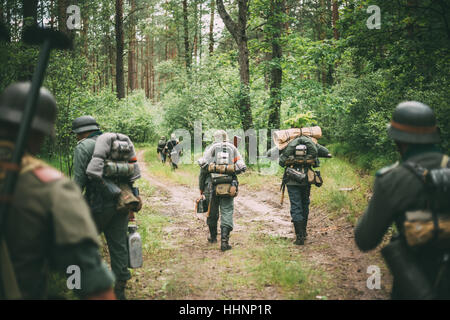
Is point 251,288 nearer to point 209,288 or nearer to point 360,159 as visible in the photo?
point 209,288

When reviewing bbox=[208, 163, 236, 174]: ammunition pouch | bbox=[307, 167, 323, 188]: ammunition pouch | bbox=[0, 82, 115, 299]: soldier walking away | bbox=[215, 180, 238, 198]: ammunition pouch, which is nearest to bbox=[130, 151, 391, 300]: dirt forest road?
bbox=[215, 180, 238, 198]: ammunition pouch

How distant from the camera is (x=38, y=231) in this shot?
5.85 ft

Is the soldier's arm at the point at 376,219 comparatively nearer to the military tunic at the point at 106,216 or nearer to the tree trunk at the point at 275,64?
the military tunic at the point at 106,216

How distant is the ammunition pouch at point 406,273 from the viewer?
221 centimetres

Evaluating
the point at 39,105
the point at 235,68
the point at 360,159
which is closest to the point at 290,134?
the point at 39,105

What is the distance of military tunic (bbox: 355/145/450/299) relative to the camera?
7.47ft

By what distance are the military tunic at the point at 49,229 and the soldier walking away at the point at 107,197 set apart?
8.12 feet

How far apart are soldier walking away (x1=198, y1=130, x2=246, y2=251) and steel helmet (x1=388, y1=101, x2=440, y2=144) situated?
14.0ft

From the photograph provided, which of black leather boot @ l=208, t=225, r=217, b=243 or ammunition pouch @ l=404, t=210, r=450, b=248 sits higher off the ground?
ammunition pouch @ l=404, t=210, r=450, b=248

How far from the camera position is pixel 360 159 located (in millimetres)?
12367

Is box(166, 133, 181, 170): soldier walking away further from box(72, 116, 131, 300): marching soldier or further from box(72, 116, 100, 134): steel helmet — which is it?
box(72, 116, 131, 300): marching soldier

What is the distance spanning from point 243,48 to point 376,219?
13128 millimetres

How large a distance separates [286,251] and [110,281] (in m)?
4.92
